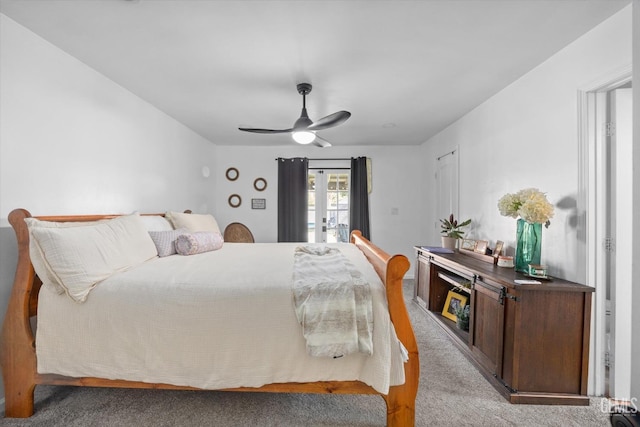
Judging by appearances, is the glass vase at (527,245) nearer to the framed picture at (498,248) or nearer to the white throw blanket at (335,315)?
the framed picture at (498,248)

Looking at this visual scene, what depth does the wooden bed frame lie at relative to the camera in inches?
54.7

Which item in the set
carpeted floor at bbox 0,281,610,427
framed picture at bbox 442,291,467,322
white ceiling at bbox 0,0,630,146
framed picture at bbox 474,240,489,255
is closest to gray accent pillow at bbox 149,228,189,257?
carpeted floor at bbox 0,281,610,427

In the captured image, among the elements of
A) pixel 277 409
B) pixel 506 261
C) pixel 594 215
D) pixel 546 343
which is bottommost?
pixel 277 409

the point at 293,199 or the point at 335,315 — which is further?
the point at 293,199

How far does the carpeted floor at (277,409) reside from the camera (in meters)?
1.52

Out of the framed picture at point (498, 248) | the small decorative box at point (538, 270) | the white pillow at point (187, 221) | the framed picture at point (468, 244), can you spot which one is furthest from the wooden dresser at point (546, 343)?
the white pillow at point (187, 221)

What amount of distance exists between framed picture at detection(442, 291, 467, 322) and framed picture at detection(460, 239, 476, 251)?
0.51 m

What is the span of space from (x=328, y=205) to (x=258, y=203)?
1.26m

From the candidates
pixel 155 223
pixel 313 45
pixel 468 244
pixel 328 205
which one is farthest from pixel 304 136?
pixel 328 205

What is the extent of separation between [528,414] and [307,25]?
8.99 ft

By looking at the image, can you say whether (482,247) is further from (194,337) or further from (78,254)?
(78,254)

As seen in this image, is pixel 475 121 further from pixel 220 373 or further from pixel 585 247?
pixel 220 373

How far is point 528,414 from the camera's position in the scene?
1.59 m

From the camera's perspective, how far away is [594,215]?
5.68 feet
